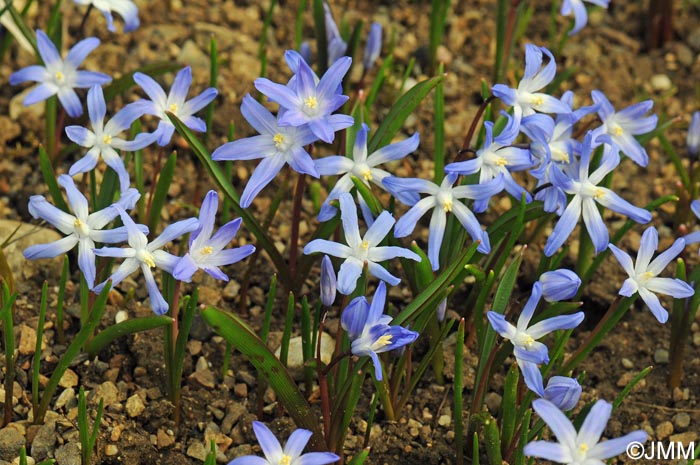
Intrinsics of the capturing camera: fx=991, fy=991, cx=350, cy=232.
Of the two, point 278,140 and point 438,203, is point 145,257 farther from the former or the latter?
point 438,203

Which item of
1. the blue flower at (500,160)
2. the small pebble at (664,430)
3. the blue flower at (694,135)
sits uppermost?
the blue flower at (694,135)

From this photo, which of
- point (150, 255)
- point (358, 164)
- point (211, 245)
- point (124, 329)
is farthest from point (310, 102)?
point (124, 329)

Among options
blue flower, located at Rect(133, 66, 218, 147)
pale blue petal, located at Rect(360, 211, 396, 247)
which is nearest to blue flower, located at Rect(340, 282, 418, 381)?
pale blue petal, located at Rect(360, 211, 396, 247)

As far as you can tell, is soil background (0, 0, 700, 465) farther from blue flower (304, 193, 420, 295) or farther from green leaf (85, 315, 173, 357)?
blue flower (304, 193, 420, 295)

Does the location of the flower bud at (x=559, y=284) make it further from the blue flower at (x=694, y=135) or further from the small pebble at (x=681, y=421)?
the blue flower at (x=694, y=135)

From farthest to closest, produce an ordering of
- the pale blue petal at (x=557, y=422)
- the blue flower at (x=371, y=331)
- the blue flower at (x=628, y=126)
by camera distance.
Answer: the blue flower at (x=628, y=126), the blue flower at (x=371, y=331), the pale blue petal at (x=557, y=422)

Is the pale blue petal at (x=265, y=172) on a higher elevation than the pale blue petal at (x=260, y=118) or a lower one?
lower

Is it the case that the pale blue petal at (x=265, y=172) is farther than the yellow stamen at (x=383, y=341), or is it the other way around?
the pale blue petal at (x=265, y=172)

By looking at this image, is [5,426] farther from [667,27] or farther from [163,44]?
[667,27]

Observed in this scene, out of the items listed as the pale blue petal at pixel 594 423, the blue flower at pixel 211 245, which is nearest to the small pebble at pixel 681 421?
the pale blue petal at pixel 594 423
